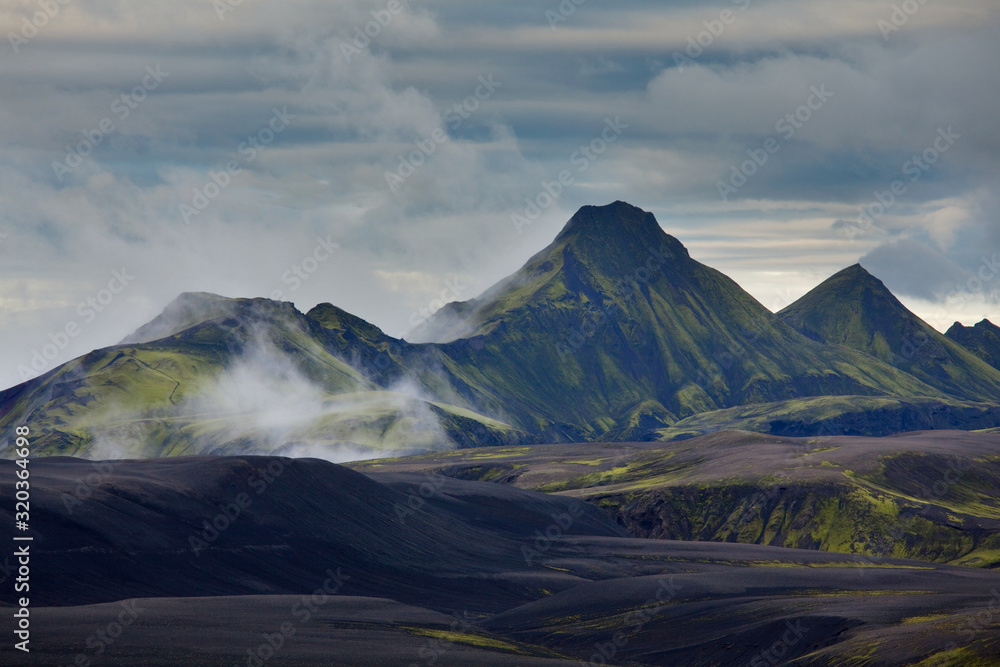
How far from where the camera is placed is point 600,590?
462ft

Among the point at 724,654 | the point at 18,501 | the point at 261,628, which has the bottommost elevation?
the point at 724,654

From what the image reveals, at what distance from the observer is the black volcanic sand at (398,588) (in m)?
94.4

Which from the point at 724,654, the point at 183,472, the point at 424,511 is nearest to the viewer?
the point at 724,654

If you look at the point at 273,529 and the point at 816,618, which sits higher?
the point at 273,529

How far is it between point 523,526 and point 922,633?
104659mm

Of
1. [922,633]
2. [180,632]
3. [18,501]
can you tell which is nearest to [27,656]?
[180,632]

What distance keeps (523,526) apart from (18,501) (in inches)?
3898

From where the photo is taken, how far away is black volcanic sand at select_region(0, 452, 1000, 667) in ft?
310

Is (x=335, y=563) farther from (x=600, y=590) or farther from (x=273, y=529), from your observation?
(x=600, y=590)

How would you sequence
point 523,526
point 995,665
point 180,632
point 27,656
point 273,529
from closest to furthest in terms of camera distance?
point 27,656
point 995,665
point 180,632
point 273,529
point 523,526

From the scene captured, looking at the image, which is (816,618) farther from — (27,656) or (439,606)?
(27,656)

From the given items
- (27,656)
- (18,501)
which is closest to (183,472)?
(18,501)

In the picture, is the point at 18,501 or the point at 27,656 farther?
the point at 18,501

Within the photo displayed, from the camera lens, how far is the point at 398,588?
463 feet
